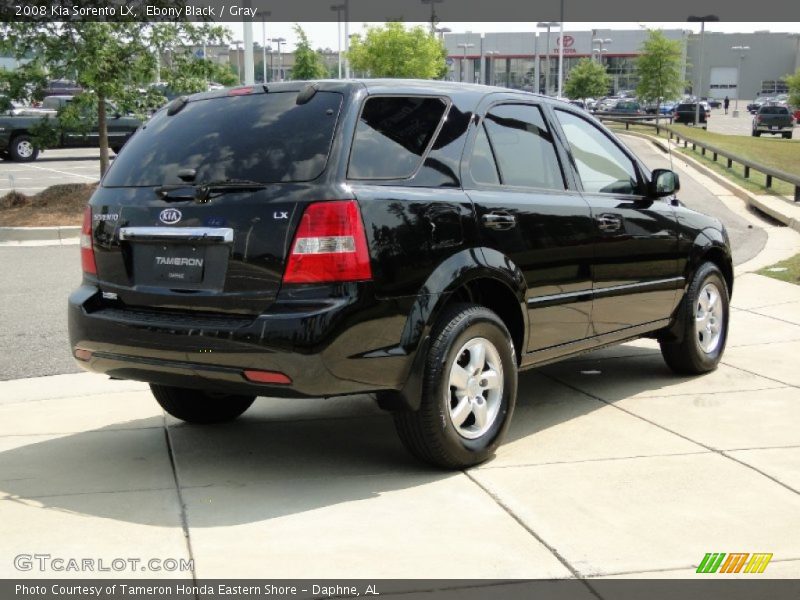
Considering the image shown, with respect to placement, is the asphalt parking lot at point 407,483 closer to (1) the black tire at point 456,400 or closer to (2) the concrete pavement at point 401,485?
(2) the concrete pavement at point 401,485

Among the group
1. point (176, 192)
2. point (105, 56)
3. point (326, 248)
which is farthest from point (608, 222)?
point (105, 56)

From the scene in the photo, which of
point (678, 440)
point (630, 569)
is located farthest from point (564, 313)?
point (630, 569)

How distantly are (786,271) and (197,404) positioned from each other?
8262 millimetres

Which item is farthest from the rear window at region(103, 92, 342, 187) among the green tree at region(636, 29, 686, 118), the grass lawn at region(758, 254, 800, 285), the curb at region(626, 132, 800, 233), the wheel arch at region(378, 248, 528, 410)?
the green tree at region(636, 29, 686, 118)

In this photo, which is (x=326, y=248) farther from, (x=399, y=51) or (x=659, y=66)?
(x=659, y=66)

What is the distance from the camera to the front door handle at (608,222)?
6254mm

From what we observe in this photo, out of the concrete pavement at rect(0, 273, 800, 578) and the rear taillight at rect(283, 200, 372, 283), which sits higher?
the rear taillight at rect(283, 200, 372, 283)

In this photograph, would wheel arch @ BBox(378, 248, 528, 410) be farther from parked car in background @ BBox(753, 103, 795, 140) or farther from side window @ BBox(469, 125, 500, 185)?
parked car in background @ BBox(753, 103, 795, 140)

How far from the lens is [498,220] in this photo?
17.9 feet

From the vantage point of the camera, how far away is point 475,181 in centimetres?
546

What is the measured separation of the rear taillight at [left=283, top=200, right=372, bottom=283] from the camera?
182 inches

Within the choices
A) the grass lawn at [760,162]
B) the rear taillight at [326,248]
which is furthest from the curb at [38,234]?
the grass lawn at [760,162]

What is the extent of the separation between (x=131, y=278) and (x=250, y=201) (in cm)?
76

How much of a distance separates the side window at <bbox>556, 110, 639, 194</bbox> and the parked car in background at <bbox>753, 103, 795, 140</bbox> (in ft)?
178
